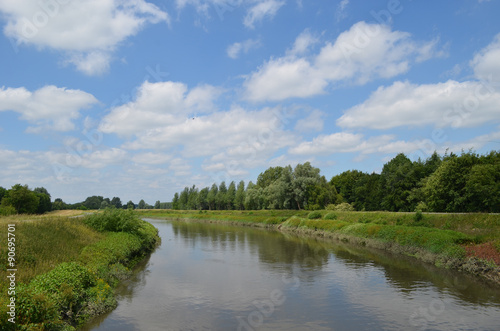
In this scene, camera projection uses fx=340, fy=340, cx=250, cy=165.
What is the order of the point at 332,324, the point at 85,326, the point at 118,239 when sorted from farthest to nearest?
the point at 118,239 < the point at 332,324 < the point at 85,326

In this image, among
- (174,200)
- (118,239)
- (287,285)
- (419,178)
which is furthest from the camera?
(174,200)

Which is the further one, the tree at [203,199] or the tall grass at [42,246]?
the tree at [203,199]

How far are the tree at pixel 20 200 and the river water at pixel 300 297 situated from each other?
104 feet

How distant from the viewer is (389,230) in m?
38.0

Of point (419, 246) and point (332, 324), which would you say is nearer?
point (332, 324)

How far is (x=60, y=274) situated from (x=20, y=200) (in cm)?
4474

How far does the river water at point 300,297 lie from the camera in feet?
48.5

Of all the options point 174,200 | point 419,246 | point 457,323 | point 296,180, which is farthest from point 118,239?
point 174,200

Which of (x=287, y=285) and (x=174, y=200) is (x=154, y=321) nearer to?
(x=287, y=285)

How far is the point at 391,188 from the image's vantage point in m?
74.2

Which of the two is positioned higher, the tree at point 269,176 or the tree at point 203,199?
the tree at point 269,176

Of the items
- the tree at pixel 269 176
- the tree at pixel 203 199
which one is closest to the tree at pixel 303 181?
the tree at pixel 269 176

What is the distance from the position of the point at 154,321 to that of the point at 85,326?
8.96ft

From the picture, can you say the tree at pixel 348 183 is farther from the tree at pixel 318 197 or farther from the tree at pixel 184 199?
the tree at pixel 184 199
